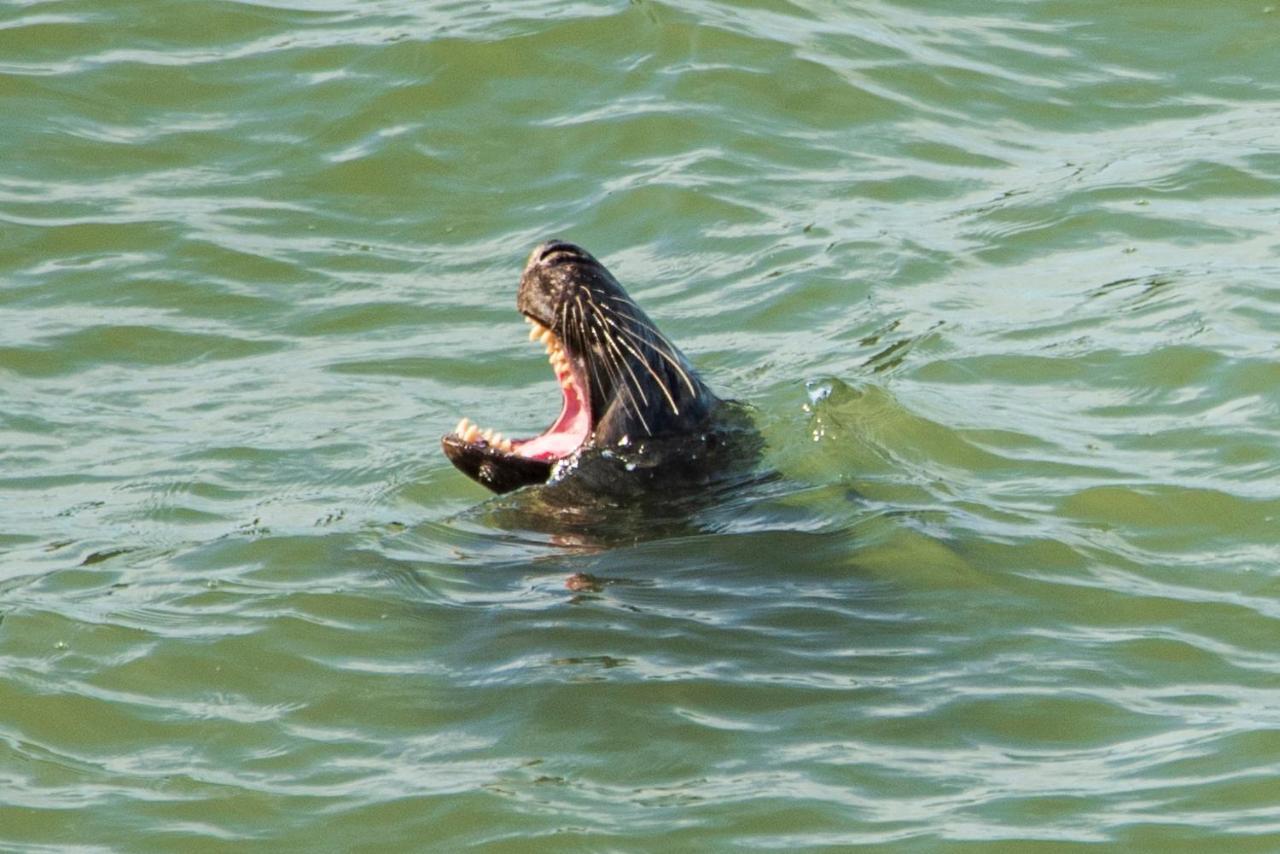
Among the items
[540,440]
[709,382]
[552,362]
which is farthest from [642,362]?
[709,382]

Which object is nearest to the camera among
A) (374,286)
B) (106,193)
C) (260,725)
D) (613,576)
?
(260,725)

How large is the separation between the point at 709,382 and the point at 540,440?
1.40 meters

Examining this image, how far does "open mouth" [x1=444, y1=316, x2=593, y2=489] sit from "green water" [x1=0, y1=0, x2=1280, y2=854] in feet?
0.62

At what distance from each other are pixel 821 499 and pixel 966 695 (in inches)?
66.5

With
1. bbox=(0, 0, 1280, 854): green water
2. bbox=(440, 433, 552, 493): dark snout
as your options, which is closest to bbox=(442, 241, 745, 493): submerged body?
bbox=(440, 433, 552, 493): dark snout

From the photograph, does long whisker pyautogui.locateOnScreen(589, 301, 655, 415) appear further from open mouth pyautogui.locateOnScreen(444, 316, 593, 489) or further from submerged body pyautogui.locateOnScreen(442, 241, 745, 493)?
open mouth pyautogui.locateOnScreen(444, 316, 593, 489)

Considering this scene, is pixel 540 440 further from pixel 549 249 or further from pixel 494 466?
pixel 549 249

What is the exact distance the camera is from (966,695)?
574cm

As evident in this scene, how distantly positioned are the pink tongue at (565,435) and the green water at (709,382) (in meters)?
0.27

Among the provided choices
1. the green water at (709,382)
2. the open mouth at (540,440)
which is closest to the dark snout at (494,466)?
the open mouth at (540,440)

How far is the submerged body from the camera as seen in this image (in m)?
7.21

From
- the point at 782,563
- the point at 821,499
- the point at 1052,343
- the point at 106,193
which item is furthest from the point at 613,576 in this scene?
the point at 106,193

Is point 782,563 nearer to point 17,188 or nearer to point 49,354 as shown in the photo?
point 49,354

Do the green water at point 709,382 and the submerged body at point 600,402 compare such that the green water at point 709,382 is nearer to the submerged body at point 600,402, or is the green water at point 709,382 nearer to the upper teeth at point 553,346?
the submerged body at point 600,402
